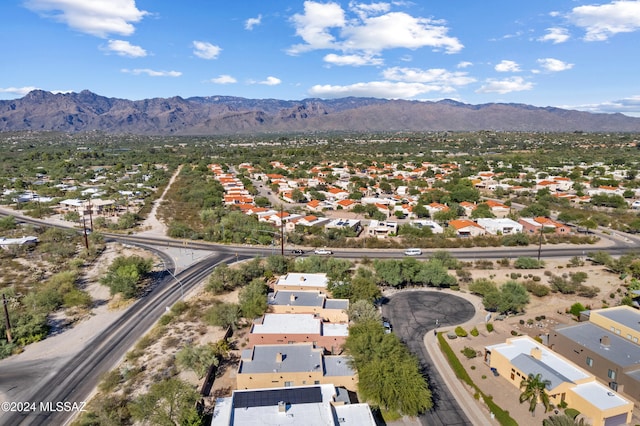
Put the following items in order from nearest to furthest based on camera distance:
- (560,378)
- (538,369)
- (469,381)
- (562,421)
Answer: (562,421) → (560,378) → (538,369) → (469,381)

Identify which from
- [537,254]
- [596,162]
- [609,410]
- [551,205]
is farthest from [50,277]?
[596,162]

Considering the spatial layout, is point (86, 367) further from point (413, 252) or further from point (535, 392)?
point (413, 252)

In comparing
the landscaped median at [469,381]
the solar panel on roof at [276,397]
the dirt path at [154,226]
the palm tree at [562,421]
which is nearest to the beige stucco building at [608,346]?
the palm tree at [562,421]

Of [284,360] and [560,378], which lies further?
[284,360]

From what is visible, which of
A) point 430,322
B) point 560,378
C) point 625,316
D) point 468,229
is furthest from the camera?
point 468,229

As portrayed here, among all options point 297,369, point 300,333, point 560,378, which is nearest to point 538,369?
point 560,378

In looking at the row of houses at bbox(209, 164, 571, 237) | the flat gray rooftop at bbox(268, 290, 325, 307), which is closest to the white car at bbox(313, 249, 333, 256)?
the row of houses at bbox(209, 164, 571, 237)

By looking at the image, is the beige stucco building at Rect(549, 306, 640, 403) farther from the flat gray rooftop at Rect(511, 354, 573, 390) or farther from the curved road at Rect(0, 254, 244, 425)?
the curved road at Rect(0, 254, 244, 425)
